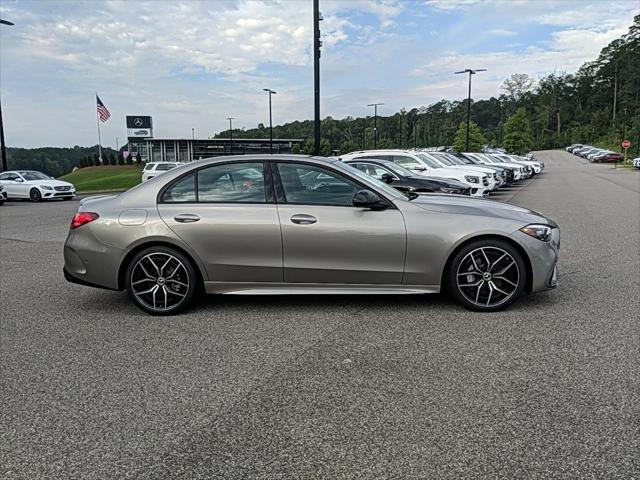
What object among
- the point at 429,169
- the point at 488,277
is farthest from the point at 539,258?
the point at 429,169

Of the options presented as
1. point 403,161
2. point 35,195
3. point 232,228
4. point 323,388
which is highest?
point 403,161

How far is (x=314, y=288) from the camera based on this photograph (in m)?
5.42

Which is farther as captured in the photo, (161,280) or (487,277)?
(161,280)

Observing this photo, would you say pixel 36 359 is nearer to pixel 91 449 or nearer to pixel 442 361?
pixel 91 449

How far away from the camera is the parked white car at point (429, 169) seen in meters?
17.2

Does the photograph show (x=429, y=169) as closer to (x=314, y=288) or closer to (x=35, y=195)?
(x=314, y=288)

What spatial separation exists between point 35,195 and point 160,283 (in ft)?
75.4

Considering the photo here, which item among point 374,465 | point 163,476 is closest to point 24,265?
point 163,476

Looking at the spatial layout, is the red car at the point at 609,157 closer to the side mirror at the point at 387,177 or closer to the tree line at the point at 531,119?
the tree line at the point at 531,119

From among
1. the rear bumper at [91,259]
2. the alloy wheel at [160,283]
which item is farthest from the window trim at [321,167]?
the rear bumper at [91,259]

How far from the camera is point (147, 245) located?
543 cm

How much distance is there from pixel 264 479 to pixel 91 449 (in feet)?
3.25

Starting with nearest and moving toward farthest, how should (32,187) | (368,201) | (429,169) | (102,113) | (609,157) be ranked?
(368,201) → (429,169) → (32,187) → (102,113) → (609,157)

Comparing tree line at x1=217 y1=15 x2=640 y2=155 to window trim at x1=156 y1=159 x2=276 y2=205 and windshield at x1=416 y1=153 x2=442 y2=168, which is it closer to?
windshield at x1=416 y1=153 x2=442 y2=168
